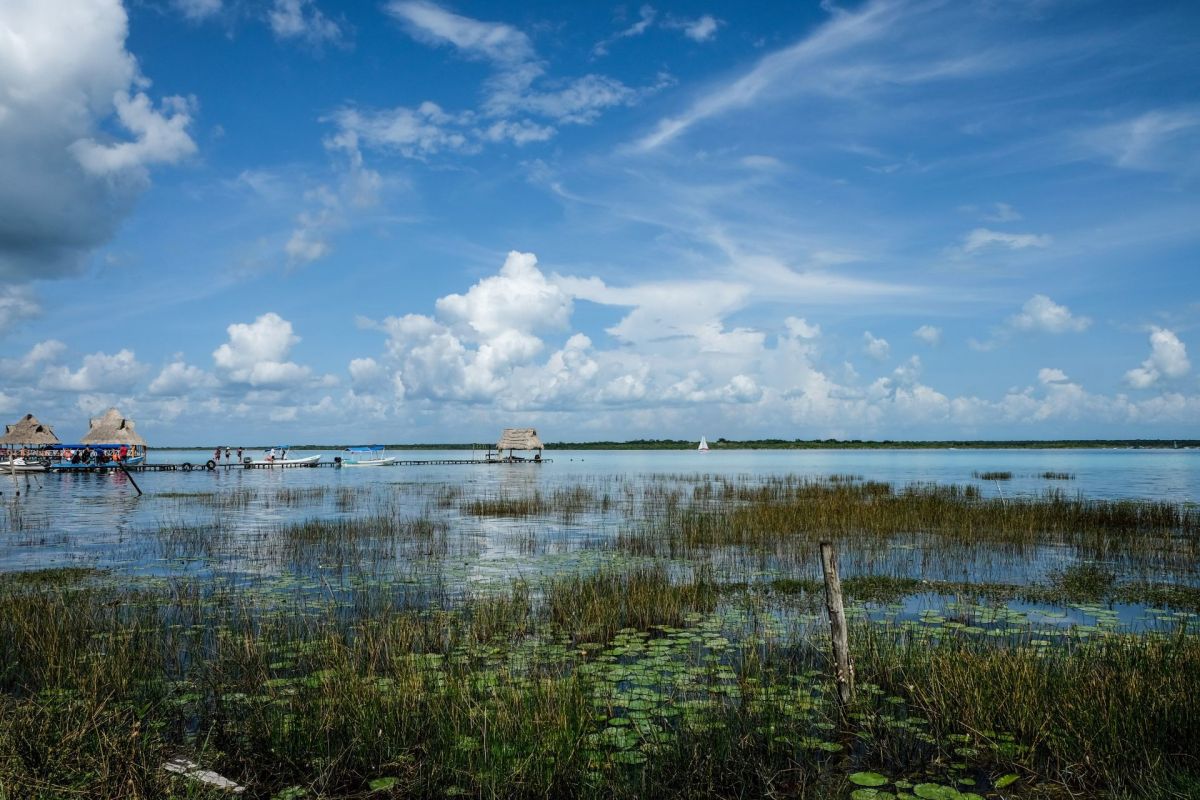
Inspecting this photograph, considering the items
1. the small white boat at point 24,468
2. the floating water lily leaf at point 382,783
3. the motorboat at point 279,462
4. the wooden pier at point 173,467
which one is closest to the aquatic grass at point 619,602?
the floating water lily leaf at point 382,783

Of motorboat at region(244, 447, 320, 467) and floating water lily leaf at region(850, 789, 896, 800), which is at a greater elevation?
floating water lily leaf at region(850, 789, 896, 800)

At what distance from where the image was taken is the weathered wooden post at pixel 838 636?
22.5ft

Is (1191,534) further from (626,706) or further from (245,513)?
(245,513)

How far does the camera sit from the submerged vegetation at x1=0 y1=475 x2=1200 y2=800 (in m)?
5.60

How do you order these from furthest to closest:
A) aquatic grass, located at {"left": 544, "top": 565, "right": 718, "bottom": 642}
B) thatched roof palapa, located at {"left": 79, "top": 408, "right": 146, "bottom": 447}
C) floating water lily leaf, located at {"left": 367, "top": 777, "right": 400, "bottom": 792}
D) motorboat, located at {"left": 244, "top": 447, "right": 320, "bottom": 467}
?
motorboat, located at {"left": 244, "top": 447, "right": 320, "bottom": 467}, thatched roof palapa, located at {"left": 79, "top": 408, "right": 146, "bottom": 447}, aquatic grass, located at {"left": 544, "top": 565, "right": 718, "bottom": 642}, floating water lily leaf, located at {"left": 367, "top": 777, "right": 400, "bottom": 792}

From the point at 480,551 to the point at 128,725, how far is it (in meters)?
11.8

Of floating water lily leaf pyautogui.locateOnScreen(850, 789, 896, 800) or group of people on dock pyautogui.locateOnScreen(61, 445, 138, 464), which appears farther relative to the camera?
group of people on dock pyautogui.locateOnScreen(61, 445, 138, 464)

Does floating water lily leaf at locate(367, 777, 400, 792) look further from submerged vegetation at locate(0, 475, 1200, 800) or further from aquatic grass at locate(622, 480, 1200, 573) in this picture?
aquatic grass at locate(622, 480, 1200, 573)

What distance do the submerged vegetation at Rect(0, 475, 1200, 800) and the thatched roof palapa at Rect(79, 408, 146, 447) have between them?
60482 mm

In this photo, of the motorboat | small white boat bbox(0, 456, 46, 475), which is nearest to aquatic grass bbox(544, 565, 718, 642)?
small white boat bbox(0, 456, 46, 475)

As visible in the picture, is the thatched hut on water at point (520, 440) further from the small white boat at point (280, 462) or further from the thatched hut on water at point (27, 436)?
the thatched hut on water at point (27, 436)

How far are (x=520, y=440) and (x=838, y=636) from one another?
290 ft

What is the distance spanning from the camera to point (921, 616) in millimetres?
10703

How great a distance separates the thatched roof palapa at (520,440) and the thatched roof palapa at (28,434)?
159 ft
